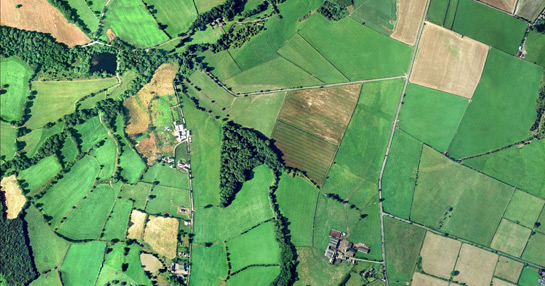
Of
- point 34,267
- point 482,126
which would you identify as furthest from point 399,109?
point 34,267

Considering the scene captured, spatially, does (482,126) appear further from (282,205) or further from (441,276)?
(282,205)

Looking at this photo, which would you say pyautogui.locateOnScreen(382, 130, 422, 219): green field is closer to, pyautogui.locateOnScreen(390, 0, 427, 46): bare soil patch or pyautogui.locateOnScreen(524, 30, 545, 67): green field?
pyautogui.locateOnScreen(390, 0, 427, 46): bare soil patch

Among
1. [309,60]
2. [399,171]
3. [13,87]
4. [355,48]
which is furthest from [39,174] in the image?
[399,171]

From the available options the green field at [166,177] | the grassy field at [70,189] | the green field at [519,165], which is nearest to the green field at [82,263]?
the grassy field at [70,189]

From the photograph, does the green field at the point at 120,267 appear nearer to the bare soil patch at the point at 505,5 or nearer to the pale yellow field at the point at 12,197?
the pale yellow field at the point at 12,197

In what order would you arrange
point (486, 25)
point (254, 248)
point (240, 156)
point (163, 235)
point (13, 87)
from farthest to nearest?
1. point (13, 87)
2. point (163, 235)
3. point (254, 248)
4. point (486, 25)
5. point (240, 156)

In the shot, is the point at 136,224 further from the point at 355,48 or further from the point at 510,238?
the point at 510,238
